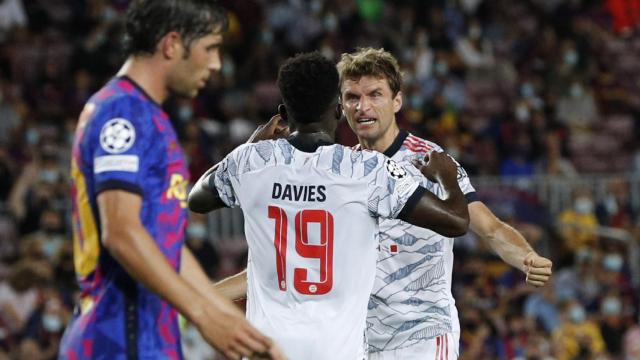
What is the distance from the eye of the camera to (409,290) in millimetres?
6273

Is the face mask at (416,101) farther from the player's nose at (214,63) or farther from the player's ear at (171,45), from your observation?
the player's ear at (171,45)

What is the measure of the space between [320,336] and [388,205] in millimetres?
627

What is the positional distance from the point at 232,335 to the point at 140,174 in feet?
1.95

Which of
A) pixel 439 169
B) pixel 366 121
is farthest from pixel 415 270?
pixel 439 169

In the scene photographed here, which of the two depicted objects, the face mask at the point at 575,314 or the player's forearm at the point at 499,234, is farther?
the face mask at the point at 575,314

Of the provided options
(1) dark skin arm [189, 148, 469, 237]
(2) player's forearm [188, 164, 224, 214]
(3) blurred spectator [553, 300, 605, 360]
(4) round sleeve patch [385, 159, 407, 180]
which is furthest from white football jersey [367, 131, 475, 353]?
(3) blurred spectator [553, 300, 605, 360]

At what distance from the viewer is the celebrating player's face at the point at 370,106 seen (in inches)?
258

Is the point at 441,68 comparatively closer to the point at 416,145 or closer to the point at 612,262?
the point at 612,262

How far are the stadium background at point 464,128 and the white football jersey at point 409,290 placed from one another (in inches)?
221

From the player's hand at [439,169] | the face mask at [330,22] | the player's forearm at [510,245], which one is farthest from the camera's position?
the face mask at [330,22]

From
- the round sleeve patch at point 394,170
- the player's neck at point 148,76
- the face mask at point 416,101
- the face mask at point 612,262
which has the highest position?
the face mask at point 416,101

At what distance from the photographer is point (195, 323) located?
3.72 m

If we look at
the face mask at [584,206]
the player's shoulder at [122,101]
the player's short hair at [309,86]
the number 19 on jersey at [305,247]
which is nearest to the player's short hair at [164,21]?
the player's shoulder at [122,101]

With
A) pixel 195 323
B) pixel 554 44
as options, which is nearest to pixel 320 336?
pixel 195 323
